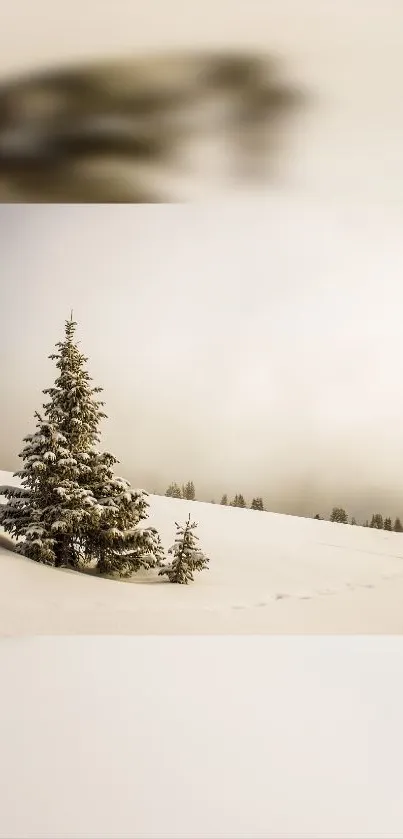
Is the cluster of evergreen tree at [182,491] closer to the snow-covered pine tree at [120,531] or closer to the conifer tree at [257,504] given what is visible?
the snow-covered pine tree at [120,531]

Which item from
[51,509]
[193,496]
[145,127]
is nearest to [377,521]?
[193,496]

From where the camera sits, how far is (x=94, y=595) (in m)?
4.51

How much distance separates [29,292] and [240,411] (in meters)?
1.67

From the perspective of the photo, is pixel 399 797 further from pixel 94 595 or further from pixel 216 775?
pixel 94 595

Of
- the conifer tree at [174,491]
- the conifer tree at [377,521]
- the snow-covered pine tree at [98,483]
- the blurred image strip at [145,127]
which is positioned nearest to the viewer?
the blurred image strip at [145,127]

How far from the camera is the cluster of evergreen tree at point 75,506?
4559 millimetres

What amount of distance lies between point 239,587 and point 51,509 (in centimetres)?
129

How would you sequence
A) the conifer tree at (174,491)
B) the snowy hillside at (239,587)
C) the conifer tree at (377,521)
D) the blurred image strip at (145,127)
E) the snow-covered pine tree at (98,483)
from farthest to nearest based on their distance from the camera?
1. the conifer tree at (377,521)
2. the conifer tree at (174,491)
3. the snow-covered pine tree at (98,483)
4. the snowy hillside at (239,587)
5. the blurred image strip at (145,127)

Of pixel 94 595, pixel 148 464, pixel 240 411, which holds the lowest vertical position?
pixel 94 595

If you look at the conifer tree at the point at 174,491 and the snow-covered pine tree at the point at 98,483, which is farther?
the conifer tree at the point at 174,491

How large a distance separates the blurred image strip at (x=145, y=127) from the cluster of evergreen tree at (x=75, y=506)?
5.06 ft

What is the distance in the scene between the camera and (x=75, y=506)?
4562 millimetres

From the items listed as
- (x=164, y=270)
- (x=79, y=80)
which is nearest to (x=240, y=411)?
(x=164, y=270)

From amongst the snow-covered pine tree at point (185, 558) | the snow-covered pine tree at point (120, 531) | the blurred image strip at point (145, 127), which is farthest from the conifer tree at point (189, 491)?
the blurred image strip at point (145, 127)
